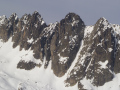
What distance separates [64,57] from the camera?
9606 cm

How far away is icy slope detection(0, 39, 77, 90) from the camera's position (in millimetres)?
81963

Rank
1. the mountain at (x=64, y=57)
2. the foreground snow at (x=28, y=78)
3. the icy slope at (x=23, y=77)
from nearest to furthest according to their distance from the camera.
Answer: the foreground snow at (x=28, y=78), the icy slope at (x=23, y=77), the mountain at (x=64, y=57)

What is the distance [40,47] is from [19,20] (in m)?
44.1

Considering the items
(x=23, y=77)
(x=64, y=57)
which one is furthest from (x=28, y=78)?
(x=64, y=57)

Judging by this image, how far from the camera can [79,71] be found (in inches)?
3406

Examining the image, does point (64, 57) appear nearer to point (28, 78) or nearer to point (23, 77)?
point (28, 78)

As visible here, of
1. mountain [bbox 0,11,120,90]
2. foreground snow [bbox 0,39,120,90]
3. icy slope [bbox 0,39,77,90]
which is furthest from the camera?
Answer: mountain [bbox 0,11,120,90]

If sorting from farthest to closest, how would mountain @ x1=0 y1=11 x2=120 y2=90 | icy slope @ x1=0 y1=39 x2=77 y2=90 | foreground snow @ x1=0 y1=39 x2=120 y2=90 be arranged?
mountain @ x1=0 y1=11 x2=120 y2=90, icy slope @ x1=0 y1=39 x2=77 y2=90, foreground snow @ x1=0 y1=39 x2=120 y2=90

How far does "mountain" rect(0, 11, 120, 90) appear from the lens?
83500mm

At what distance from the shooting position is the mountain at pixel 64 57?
274 ft

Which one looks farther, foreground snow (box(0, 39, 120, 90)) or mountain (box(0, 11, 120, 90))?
mountain (box(0, 11, 120, 90))

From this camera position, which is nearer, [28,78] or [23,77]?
[28,78]

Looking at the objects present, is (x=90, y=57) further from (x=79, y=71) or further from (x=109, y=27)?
(x=109, y=27)

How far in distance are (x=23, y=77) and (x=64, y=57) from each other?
23014 mm
